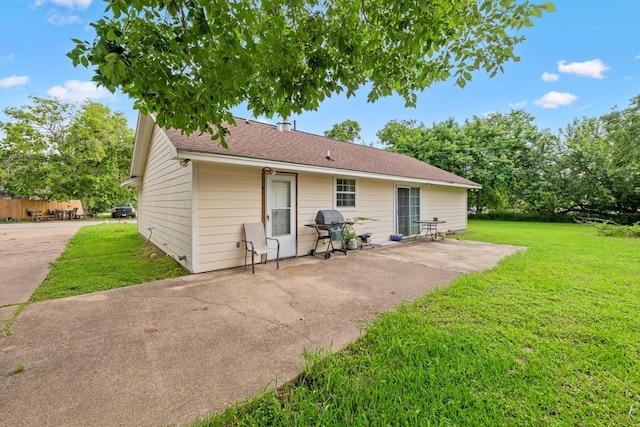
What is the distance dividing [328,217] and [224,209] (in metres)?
2.76

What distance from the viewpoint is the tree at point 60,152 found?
20188mm

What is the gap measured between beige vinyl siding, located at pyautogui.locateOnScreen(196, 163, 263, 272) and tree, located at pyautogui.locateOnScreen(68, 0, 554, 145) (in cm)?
207

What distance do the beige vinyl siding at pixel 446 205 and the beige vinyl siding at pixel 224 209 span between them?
25.5 ft

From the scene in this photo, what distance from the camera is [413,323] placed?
310 centimetres

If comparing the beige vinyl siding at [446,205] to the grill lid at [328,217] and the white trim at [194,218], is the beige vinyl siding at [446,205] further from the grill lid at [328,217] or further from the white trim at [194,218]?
the white trim at [194,218]

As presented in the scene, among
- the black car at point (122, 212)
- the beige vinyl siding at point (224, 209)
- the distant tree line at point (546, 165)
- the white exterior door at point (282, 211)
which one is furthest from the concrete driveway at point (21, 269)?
the distant tree line at point (546, 165)

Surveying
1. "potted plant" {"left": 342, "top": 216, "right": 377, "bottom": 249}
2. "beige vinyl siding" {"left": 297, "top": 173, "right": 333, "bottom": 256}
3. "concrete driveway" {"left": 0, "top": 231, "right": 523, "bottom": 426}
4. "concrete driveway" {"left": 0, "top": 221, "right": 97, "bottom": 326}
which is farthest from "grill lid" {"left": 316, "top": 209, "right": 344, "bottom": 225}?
"concrete driveway" {"left": 0, "top": 221, "right": 97, "bottom": 326}

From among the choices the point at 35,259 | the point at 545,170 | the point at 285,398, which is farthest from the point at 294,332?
the point at 545,170

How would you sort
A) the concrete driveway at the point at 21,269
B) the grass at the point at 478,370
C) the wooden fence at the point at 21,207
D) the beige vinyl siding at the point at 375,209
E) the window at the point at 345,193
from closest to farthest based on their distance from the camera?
the grass at the point at 478,370, the concrete driveway at the point at 21,269, the window at the point at 345,193, the beige vinyl siding at the point at 375,209, the wooden fence at the point at 21,207

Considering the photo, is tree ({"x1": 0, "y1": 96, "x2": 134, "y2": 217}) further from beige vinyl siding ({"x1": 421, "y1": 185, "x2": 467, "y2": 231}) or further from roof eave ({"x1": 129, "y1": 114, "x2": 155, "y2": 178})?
beige vinyl siding ({"x1": 421, "y1": 185, "x2": 467, "y2": 231})

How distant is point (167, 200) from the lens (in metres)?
7.12

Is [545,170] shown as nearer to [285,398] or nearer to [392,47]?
[392,47]

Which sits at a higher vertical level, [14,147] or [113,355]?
[14,147]

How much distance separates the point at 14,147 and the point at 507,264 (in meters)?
30.7
